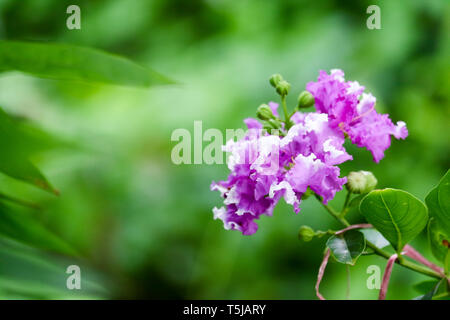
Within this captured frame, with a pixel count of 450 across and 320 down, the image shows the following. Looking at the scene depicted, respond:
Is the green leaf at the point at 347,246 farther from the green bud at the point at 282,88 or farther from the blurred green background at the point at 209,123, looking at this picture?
the blurred green background at the point at 209,123

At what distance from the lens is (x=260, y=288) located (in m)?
1.52

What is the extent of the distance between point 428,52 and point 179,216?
0.83m

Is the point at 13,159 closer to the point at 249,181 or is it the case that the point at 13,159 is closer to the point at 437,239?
the point at 249,181

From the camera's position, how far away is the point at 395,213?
0.55 metres

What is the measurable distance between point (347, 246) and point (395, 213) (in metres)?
0.06

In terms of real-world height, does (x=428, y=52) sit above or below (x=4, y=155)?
above

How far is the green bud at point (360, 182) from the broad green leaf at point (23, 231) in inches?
13.1

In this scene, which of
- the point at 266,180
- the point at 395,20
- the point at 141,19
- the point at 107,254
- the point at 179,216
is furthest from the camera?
the point at 141,19

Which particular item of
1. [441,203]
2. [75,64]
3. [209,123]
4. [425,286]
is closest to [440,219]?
[441,203]

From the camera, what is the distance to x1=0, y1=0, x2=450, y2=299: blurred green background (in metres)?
1.42

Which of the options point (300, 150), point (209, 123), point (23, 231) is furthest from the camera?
point (209, 123)

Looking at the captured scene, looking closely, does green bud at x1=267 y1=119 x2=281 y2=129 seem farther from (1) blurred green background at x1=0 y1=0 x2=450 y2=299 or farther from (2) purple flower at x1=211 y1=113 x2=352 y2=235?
(1) blurred green background at x1=0 y1=0 x2=450 y2=299

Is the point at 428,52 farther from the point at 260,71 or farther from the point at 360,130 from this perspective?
the point at 360,130

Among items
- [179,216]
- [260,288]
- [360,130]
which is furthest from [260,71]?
[360,130]
